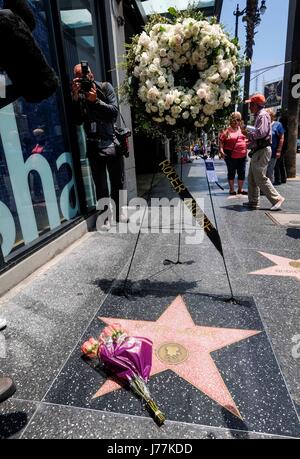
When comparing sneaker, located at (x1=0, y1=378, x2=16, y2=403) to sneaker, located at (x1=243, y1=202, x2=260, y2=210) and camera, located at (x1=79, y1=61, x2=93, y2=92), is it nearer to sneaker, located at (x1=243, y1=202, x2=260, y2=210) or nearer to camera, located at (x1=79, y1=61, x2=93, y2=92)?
camera, located at (x1=79, y1=61, x2=93, y2=92)

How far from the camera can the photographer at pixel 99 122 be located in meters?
4.19

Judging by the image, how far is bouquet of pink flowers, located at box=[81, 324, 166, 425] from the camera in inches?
76.4

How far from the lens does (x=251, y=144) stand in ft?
20.2

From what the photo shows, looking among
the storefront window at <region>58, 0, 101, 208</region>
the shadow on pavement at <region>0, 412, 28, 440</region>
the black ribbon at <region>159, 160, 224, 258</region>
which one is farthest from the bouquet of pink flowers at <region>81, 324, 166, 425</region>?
the storefront window at <region>58, 0, 101, 208</region>

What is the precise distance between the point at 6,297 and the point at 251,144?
5169 millimetres

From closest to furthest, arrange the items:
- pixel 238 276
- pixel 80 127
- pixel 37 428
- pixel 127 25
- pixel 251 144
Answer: pixel 37 428, pixel 238 276, pixel 80 127, pixel 251 144, pixel 127 25

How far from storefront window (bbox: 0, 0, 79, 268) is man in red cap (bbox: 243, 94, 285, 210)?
3486mm

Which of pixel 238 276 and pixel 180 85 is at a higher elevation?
pixel 180 85

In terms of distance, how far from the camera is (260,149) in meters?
6.00

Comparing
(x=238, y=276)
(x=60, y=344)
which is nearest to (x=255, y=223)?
(x=238, y=276)

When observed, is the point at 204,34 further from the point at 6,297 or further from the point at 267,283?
the point at 6,297

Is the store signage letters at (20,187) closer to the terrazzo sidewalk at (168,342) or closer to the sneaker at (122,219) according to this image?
the terrazzo sidewalk at (168,342)

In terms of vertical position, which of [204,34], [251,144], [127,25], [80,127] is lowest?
[251,144]

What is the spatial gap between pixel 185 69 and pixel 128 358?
7.67 feet
